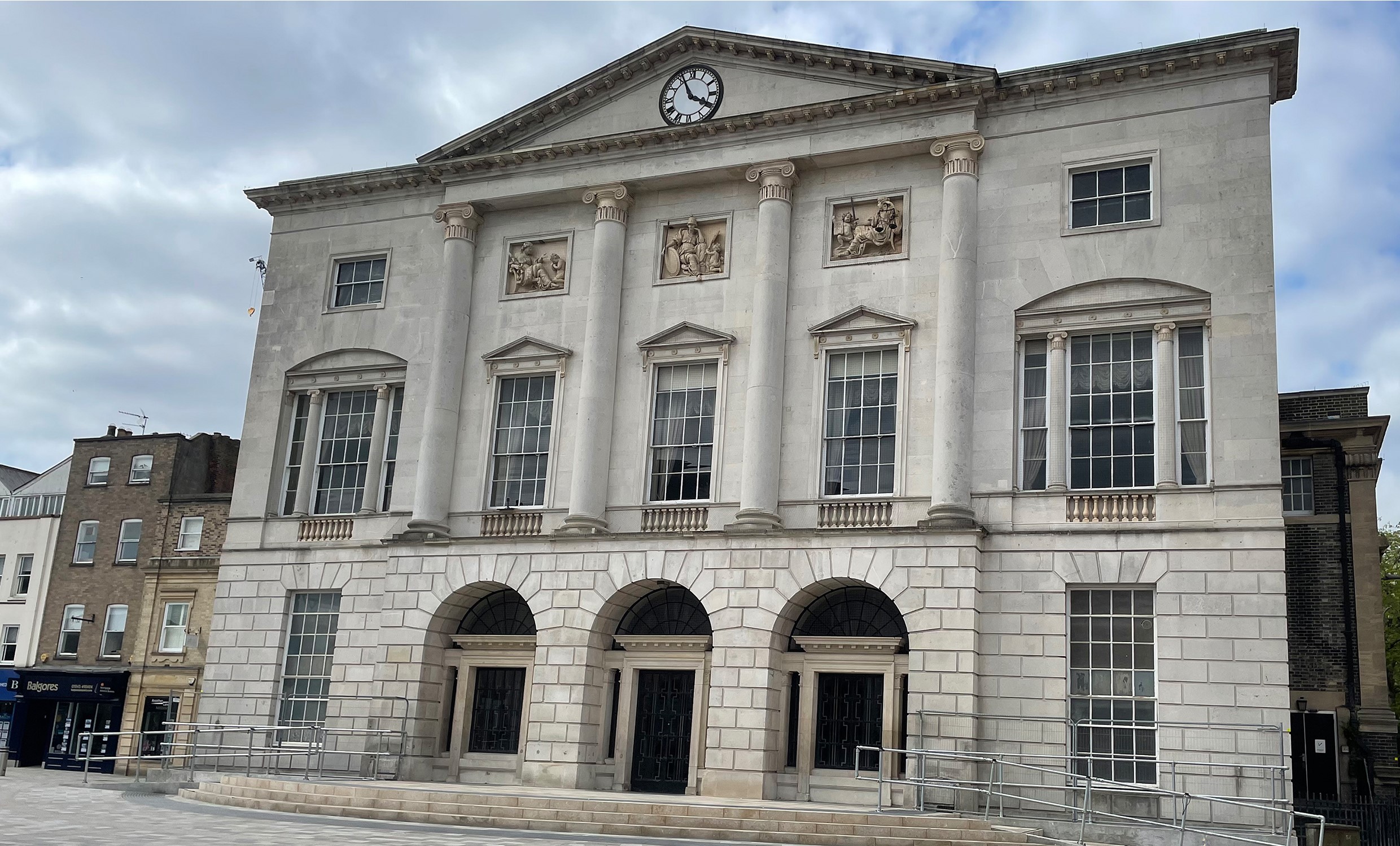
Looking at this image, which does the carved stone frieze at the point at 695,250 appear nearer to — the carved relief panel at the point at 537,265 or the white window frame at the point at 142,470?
the carved relief panel at the point at 537,265

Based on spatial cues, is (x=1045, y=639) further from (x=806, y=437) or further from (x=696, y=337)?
(x=696, y=337)

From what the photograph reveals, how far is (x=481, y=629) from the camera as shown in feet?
96.1

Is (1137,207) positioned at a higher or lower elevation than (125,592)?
higher

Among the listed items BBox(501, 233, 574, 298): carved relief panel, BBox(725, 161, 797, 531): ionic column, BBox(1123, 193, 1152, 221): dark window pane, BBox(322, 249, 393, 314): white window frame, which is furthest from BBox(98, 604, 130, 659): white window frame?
BBox(1123, 193, 1152, 221): dark window pane

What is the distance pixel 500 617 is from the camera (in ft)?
95.8

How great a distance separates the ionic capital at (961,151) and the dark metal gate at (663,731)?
11.5 meters

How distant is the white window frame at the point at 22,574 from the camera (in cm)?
4338

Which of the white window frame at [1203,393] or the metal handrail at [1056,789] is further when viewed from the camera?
the white window frame at [1203,393]

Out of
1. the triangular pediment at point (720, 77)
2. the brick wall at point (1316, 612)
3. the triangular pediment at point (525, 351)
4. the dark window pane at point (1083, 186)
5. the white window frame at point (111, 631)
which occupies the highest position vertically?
the triangular pediment at point (720, 77)

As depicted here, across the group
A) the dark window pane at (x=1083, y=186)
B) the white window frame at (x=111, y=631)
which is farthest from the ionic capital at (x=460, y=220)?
the white window frame at (x=111, y=631)

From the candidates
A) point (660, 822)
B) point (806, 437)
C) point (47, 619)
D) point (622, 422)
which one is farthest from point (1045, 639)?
point (47, 619)

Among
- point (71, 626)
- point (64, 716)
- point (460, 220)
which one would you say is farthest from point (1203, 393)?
point (64, 716)

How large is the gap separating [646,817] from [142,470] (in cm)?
2775

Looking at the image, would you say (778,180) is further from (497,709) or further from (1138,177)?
(497,709)
